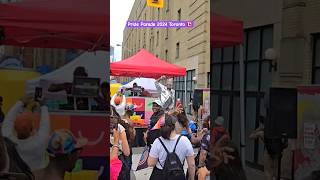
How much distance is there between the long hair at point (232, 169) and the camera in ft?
6.62

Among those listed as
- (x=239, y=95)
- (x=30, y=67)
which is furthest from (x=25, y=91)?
(x=239, y=95)

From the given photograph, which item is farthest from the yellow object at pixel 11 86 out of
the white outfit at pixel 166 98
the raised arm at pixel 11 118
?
the white outfit at pixel 166 98

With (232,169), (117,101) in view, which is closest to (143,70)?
(117,101)

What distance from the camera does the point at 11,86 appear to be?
1.68 metres

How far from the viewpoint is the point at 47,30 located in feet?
5.71

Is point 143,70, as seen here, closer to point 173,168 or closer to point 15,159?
point 173,168

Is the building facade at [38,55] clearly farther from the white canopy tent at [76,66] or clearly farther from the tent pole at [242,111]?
the tent pole at [242,111]

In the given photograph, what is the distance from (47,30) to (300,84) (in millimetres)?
934

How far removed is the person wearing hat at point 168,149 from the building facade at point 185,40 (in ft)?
5.58

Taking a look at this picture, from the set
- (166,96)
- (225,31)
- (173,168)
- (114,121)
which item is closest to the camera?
(225,31)

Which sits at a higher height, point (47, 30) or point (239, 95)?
point (47, 30)

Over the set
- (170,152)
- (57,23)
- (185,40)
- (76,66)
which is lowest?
(170,152)

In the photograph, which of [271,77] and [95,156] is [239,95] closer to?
[271,77]

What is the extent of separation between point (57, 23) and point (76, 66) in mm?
179
